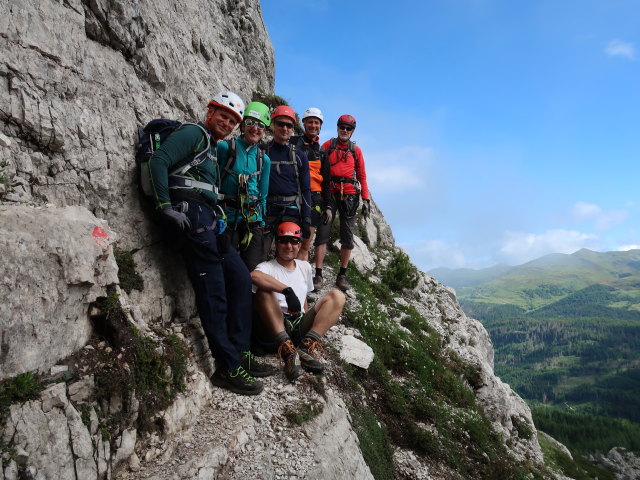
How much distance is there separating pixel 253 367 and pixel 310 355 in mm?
1264

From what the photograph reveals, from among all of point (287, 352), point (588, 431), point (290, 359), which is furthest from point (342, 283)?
point (588, 431)

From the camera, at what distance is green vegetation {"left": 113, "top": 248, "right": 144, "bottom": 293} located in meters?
6.49

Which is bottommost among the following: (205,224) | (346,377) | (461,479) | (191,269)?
(461,479)

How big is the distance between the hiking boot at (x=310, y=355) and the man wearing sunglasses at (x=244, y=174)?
8.58 feet

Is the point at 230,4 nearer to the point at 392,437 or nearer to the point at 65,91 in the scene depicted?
the point at 65,91

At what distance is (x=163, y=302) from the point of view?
734 centimetres

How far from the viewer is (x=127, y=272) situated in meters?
6.63

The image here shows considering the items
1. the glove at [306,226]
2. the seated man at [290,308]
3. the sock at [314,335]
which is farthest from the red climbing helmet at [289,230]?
the sock at [314,335]

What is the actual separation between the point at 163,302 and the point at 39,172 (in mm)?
3081

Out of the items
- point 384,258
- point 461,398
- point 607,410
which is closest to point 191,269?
point 461,398

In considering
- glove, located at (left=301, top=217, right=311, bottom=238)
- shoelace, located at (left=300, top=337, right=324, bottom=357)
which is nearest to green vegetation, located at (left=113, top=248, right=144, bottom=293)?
shoelace, located at (left=300, top=337, right=324, bottom=357)

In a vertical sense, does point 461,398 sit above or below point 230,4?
below

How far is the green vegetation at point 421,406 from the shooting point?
894 centimetres

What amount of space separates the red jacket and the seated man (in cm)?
459
